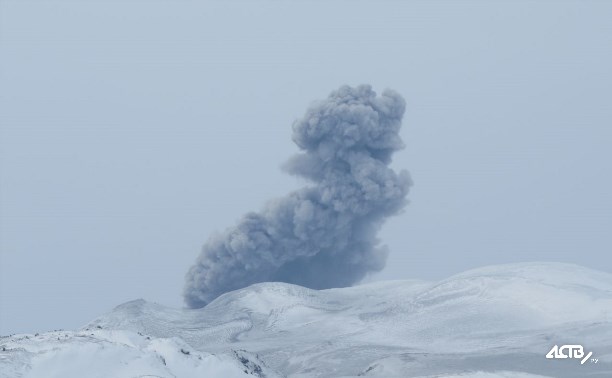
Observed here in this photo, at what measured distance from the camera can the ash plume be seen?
6794 centimetres

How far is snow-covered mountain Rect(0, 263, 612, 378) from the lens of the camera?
1126 inches

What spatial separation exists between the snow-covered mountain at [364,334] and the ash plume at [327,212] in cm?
787

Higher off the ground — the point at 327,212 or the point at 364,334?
the point at 327,212

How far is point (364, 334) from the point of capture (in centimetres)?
4688

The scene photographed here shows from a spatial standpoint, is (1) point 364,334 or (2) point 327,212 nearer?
(1) point 364,334

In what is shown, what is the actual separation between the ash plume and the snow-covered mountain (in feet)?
25.8

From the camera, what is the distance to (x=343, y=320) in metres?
50.7

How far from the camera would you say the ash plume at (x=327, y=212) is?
67938 mm

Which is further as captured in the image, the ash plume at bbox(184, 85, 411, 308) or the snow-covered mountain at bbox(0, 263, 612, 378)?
the ash plume at bbox(184, 85, 411, 308)

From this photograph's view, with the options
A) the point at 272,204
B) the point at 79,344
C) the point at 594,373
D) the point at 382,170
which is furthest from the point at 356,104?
the point at 79,344

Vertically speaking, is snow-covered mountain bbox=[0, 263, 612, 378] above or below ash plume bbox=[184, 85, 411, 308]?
below

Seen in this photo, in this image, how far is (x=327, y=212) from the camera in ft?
226

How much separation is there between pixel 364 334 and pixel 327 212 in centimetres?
2282

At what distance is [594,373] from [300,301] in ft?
80.8
